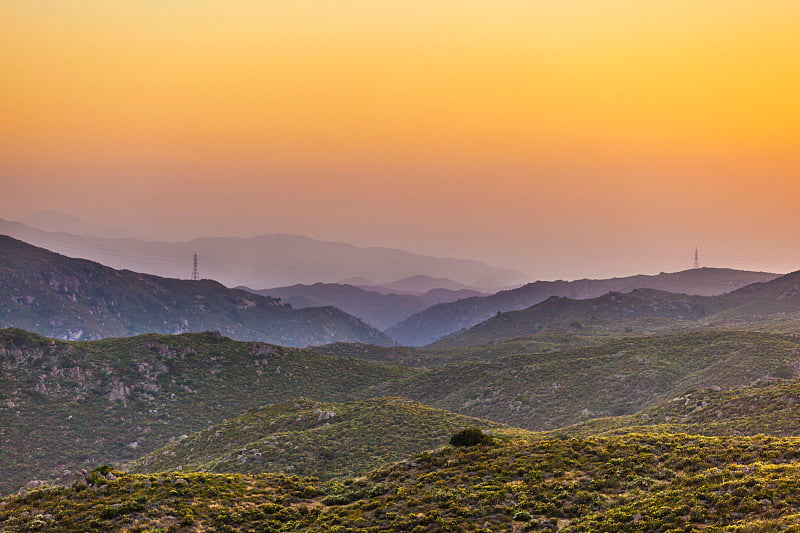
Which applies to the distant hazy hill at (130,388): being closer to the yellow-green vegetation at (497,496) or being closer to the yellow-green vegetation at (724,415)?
the yellow-green vegetation at (497,496)

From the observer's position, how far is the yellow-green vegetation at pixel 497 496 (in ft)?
94.5

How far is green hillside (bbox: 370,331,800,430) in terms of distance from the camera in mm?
93938

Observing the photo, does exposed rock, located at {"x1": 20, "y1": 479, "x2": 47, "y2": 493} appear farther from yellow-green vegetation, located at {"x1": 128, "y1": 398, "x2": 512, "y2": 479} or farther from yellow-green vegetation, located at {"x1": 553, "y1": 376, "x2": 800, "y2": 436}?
yellow-green vegetation, located at {"x1": 553, "y1": 376, "x2": 800, "y2": 436}

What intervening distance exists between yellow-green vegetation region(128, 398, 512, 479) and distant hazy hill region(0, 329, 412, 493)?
22152mm

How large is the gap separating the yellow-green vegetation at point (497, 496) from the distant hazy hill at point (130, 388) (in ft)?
194

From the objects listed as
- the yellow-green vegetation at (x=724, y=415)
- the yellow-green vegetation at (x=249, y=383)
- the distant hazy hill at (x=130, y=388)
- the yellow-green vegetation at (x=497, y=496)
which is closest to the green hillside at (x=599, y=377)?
the yellow-green vegetation at (x=249, y=383)

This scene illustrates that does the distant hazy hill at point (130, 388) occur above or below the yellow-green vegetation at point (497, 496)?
below

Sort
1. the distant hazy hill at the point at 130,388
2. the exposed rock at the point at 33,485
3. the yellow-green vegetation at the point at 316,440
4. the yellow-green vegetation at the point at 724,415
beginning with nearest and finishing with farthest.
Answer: the exposed rock at the point at 33,485 → the yellow-green vegetation at the point at 724,415 → the yellow-green vegetation at the point at 316,440 → the distant hazy hill at the point at 130,388

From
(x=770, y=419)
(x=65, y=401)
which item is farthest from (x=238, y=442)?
(x=770, y=419)

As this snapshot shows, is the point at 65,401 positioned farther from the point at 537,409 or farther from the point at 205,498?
the point at 537,409

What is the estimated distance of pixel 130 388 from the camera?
391 feet

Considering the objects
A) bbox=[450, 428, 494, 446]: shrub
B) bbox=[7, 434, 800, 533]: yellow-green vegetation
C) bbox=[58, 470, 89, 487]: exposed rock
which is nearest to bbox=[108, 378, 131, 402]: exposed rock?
bbox=[58, 470, 89, 487]: exposed rock

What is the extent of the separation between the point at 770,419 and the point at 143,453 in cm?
A: 10241

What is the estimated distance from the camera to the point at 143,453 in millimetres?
95750
